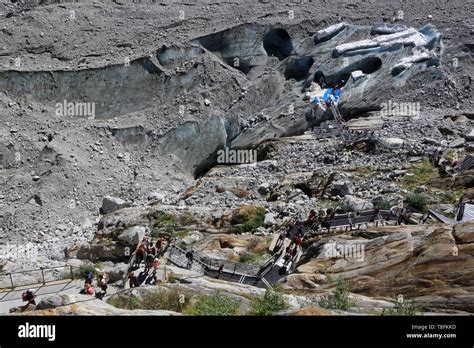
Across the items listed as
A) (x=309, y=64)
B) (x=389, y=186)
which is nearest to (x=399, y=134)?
(x=389, y=186)

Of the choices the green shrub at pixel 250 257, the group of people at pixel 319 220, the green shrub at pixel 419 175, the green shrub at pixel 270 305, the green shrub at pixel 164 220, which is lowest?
the green shrub at pixel 250 257

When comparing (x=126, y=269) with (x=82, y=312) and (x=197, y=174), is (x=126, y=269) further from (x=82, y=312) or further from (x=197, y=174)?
(x=197, y=174)

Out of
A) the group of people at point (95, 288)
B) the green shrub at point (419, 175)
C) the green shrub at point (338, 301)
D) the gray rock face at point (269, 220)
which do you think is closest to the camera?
the green shrub at point (338, 301)

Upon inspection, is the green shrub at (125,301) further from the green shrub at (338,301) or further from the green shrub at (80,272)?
the green shrub at (80,272)

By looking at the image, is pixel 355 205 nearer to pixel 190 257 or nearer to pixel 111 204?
pixel 190 257

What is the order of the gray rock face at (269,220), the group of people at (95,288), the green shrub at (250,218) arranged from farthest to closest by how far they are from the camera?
the gray rock face at (269,220), the green shrub at (250,218), the group of people at (95,288)

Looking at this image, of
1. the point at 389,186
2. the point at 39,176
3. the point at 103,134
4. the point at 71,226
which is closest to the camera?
the point at 389,186

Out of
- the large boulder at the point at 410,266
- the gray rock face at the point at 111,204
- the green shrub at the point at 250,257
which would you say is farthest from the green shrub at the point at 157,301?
the gray rock face at the point at 111,204

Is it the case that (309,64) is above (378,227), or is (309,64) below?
above
